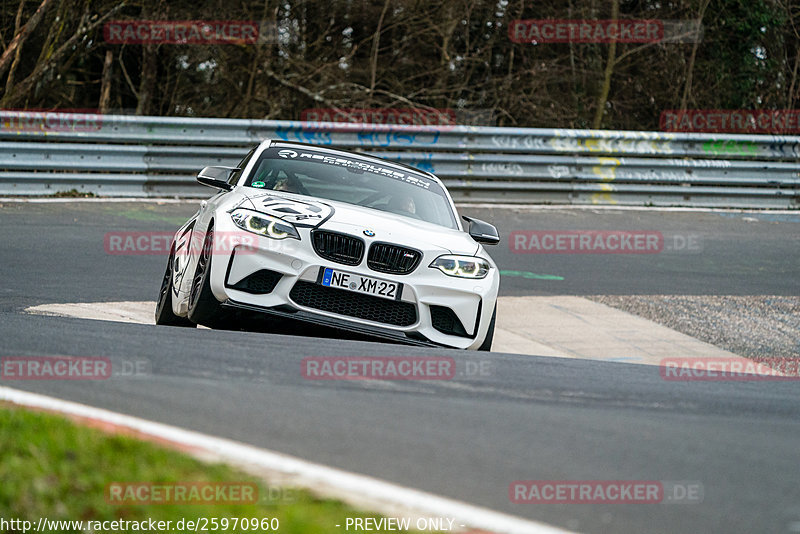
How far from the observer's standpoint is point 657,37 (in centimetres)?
2480

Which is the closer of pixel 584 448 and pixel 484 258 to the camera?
pixel 584 448

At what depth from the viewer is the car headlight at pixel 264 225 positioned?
21.3 feet

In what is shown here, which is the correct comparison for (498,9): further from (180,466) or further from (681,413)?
(180,466)

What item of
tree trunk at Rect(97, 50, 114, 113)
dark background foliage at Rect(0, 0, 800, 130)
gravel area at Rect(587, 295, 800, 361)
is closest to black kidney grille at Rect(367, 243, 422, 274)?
gravel area at Rect(587, 295, 800, 361)

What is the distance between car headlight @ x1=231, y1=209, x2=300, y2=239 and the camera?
649 centimetres

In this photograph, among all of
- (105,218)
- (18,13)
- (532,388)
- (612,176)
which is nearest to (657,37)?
(612,176)

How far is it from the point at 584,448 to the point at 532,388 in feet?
4.28

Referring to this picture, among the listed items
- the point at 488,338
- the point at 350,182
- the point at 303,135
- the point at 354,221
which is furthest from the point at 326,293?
the point at 303,135

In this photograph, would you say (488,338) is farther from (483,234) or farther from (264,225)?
(264,225)

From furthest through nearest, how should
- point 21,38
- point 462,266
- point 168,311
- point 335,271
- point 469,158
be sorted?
point 21,38
point 469,158
point 168,311
point 462,266
point 335,271

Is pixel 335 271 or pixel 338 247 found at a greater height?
pixel 338 247

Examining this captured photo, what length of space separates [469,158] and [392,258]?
9746mm

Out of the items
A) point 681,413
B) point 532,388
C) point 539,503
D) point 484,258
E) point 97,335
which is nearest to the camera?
point 539,503

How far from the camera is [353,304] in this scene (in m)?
6.52
